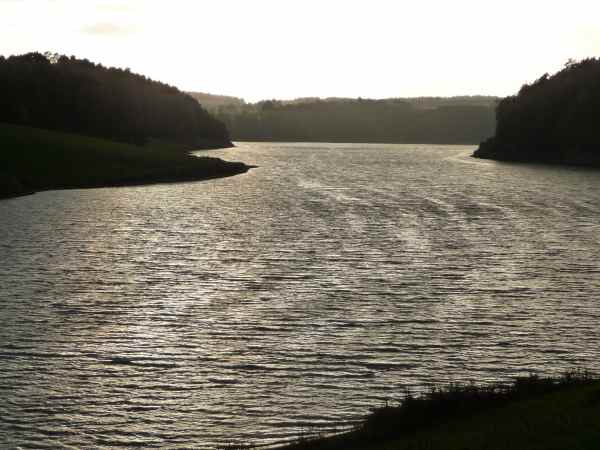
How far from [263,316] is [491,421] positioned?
16.5m

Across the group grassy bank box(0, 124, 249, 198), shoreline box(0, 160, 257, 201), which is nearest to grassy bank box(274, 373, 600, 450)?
shoreline box(0, 160, 257, 201)

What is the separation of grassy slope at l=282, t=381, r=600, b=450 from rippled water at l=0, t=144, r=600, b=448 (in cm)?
330

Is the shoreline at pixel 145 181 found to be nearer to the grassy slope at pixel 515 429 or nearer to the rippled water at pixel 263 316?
the rippled water at pixel 263 316

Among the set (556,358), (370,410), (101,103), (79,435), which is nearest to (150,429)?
(79,435)

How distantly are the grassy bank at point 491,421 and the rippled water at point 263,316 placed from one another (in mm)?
2783

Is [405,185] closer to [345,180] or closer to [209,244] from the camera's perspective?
[345,180]

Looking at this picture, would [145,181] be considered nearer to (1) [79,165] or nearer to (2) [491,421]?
(1) [79,165]

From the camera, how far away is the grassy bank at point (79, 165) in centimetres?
10381

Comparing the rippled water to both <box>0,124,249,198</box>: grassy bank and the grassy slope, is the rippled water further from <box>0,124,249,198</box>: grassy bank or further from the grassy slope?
<box>0,124,249,198</box>: grassy bank

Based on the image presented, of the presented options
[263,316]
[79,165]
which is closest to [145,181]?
[79,165]

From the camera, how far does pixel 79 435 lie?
20391mm

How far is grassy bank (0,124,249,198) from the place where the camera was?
103812 millimetres

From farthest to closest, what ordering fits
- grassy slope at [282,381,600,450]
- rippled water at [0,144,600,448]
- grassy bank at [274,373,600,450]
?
rippled water at [0,144,600,448]
grassy bank at [274,373,600,450]
grassy slope at [282,381,600,450]

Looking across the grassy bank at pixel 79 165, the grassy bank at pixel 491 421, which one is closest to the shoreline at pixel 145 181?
the grassy bank at pixel 79 165
